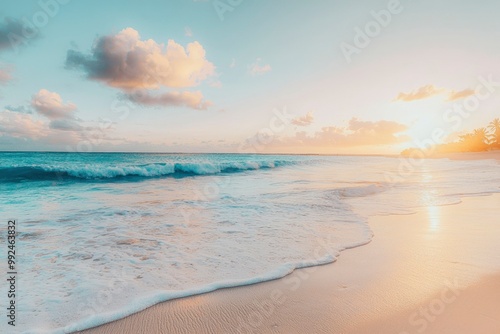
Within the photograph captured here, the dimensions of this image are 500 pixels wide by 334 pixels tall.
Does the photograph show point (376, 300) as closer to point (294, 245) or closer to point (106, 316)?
point (294, 245)

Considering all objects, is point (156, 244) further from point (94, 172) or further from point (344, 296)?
point (94, 172)

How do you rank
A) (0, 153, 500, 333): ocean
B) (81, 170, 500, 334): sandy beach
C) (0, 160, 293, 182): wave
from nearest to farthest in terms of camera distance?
(81, 170, 500, 334): sandy beach → (0, 153, 500, 333): ocean → (0, 160, 293, 182): wave

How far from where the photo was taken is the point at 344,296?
309cm

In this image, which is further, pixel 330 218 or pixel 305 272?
pixel 330 218

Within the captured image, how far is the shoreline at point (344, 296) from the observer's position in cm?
259

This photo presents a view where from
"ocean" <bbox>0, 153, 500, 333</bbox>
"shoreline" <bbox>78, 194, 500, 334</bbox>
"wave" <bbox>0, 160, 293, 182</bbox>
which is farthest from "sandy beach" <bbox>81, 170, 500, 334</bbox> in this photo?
"wave" <bbox>0, 160, 293, 182</bbox>

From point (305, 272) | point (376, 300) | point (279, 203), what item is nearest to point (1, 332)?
point (305, 272)

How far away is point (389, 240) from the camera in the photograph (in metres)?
5.05

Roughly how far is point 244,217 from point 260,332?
14.9 ft

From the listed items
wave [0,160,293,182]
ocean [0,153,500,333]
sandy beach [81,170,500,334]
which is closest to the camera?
sandy beach [81,170,500,334]

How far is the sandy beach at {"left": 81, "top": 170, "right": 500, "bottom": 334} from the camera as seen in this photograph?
2.56 m

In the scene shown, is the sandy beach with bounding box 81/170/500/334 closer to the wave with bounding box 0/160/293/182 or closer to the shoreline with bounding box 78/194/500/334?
the shoreline with bounding box 78/194/500/334

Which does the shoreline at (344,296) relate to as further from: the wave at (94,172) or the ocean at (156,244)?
the wave at (94,172)

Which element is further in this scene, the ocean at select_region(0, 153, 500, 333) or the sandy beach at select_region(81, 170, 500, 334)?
the ocean at select_region(0, 153, 500, 333)
